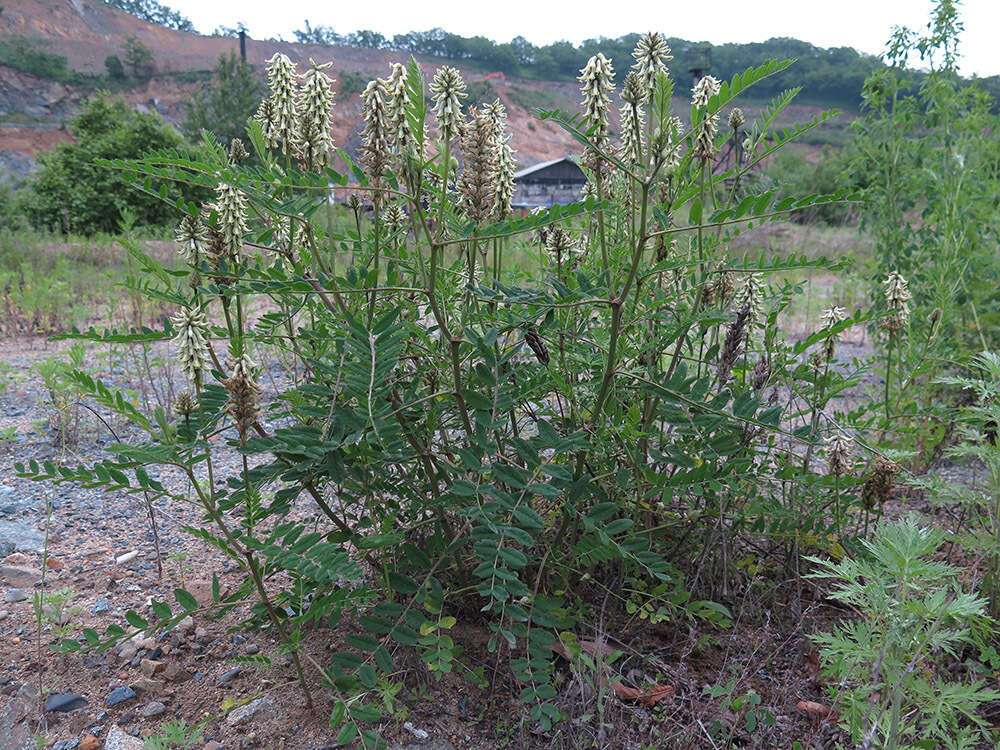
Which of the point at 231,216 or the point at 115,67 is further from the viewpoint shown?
the point at 115,67

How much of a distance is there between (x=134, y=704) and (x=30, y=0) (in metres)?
71.9

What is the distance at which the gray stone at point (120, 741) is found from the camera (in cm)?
160

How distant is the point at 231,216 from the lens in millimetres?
1811

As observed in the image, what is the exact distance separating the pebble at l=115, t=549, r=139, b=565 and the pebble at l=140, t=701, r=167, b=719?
2.59ft

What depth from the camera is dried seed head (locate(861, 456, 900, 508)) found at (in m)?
1.92

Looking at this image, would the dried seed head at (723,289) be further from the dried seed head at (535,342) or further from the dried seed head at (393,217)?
the dried seed head at (393,217)

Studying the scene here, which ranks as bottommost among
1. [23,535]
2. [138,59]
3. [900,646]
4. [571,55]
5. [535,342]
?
[23,535]

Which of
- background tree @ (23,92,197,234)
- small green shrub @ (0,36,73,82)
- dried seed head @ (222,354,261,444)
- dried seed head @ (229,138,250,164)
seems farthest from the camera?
small green shrub @ (0,36,73,82)

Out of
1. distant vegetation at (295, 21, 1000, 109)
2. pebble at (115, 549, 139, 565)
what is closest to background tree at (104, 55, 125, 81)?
distant vegetation at (295, 21, 1000, 109)

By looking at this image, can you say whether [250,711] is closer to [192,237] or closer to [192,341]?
[192,341]

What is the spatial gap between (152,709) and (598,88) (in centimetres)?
205

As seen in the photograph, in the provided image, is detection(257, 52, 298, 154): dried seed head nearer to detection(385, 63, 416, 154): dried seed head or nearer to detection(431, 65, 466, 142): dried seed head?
detection(385, 63, 416, 154): dried seed head

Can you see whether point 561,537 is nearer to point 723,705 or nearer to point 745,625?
point 723,705

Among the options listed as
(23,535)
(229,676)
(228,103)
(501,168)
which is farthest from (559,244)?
(228,103)
